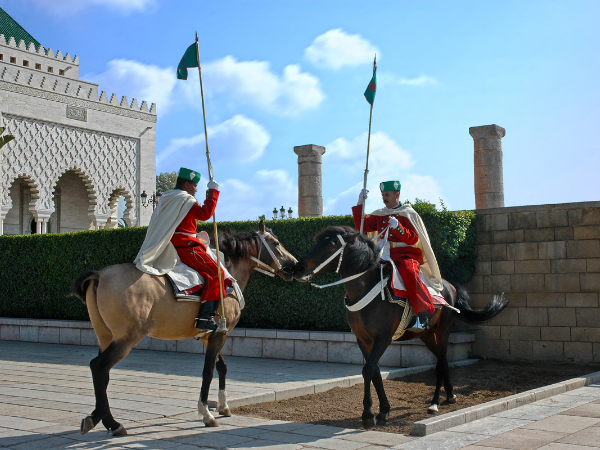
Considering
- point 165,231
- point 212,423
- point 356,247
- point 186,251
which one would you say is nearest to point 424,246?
point 356,247

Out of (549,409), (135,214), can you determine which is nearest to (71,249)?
(549,409)

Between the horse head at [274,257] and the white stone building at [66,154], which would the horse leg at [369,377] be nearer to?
the horse head at [274,257]

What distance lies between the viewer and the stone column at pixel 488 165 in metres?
15.2

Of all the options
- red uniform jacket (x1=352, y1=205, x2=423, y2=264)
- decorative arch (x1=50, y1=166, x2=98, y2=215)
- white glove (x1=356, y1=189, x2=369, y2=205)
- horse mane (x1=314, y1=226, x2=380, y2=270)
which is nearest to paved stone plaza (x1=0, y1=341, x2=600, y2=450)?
horse mane (x1=314, y1=226, x2=380, y2=270)

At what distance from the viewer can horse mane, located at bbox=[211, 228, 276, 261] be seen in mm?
6547

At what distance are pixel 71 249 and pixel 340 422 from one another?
10.3 m

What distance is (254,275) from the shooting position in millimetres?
11914

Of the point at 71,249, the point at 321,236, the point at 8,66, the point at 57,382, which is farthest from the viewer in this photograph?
the point at 8,66

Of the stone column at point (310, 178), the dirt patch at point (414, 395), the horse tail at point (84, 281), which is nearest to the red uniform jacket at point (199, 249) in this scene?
the horse tail at point (84, 281)

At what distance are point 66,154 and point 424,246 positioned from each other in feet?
98.4

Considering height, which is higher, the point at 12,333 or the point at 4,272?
the point at 4,272

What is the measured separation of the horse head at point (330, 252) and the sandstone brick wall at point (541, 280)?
211 inches

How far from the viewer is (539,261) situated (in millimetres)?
10352

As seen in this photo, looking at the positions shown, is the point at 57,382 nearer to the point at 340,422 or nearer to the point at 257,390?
the point at 257,390
